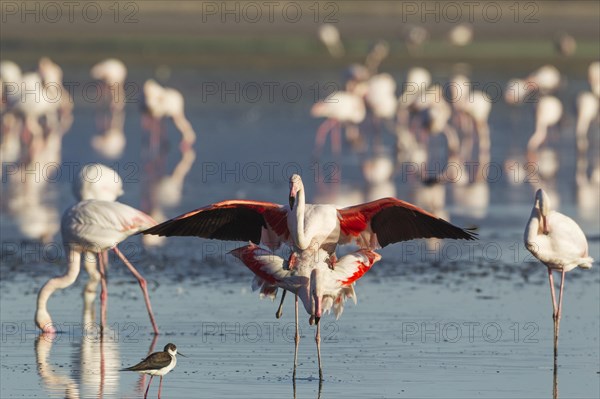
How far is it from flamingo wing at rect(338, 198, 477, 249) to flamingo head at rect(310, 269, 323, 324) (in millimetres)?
619

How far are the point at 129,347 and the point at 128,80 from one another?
19.1 metres

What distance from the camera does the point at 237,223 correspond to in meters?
8.70

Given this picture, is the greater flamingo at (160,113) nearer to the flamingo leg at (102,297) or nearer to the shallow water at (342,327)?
the shallow water at (342,327)

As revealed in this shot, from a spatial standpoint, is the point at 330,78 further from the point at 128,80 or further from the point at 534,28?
the point at 534,28

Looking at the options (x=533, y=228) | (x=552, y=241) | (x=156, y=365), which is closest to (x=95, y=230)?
(x=156, y=365)

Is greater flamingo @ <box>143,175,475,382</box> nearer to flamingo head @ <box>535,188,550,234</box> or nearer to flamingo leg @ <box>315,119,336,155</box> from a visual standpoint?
flamingo head @ <box>535,188,550,234</box>

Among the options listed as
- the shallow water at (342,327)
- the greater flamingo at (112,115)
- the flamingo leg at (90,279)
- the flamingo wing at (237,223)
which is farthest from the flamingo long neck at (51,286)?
the greater flamingo at (112,115)

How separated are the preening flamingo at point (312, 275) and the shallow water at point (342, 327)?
36 cm

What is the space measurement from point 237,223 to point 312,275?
920mm

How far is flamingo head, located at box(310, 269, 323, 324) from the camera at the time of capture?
7.87 metres

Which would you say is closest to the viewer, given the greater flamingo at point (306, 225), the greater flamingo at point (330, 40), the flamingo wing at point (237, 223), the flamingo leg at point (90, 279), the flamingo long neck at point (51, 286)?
the greater flamingo at point (306, 225)

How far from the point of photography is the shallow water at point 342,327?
24.9 feet

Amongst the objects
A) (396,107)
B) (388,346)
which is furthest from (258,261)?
(396,107)

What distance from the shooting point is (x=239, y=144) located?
18.4m
